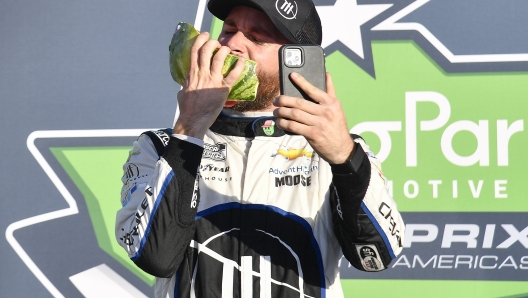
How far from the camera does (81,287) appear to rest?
2123 millimetres

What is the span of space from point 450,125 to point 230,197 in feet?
3.19

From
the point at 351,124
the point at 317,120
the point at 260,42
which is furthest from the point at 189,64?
the point at 351,124

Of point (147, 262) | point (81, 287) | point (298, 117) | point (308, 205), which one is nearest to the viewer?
point (298, 117)

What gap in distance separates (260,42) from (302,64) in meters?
0.35

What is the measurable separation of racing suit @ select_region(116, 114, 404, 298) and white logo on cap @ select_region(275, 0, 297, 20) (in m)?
0.24

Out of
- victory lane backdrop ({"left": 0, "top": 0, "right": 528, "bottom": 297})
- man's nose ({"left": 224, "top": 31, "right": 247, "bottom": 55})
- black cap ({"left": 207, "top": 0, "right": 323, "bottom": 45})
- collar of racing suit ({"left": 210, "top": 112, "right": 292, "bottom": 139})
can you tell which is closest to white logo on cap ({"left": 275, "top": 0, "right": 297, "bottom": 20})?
black cap ({"left": 207, "top": 0, "right": 323, "bottom": 45})

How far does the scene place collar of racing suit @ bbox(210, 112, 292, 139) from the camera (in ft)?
4.45

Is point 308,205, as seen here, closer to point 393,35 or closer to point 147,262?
point 147,262

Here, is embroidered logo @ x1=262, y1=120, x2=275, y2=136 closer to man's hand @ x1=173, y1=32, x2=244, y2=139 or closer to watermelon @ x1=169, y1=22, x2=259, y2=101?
watermelon @ x1=169, y1=22, x2=259, y2=101

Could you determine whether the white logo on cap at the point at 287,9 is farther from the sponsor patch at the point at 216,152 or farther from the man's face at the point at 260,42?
the sponsor patch at the point at 216,152

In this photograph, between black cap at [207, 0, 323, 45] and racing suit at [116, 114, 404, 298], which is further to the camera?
black cap at [207, 0, 323, 45]

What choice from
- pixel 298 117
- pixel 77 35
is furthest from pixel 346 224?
pixel 77 35

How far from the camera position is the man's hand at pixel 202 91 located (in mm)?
1142

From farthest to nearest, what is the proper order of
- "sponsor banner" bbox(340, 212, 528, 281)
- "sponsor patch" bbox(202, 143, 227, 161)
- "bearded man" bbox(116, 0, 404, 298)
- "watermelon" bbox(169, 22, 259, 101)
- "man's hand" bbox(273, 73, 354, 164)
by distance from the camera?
1. "sponsor banner" bbox(340, 212, 528, 281)
2. "sponsor patch" bbox(202, 143, 227, 161)
3. "watermelon" bbox(169, 22, 259, 101)
4. "bearded man" bbox(116, 0, 404, 298)
5. "man's hand" bbox(273, 73, 354, 164)
